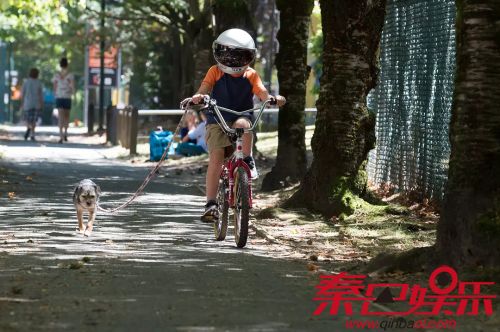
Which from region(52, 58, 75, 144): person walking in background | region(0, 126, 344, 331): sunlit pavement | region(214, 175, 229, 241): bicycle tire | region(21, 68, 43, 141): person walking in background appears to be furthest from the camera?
region(52, 58, 75, 144): person walking in background

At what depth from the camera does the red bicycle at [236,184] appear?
11.8m

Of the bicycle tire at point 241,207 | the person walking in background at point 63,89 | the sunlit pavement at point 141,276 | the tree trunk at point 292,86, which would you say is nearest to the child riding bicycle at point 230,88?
the bicycle tire at point 241,207

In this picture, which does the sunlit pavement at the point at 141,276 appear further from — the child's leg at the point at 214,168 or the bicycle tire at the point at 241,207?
the child's leg at the point at 214,168

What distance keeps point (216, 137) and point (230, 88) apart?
0.46m

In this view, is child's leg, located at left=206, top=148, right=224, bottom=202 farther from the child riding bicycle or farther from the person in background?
the person in background

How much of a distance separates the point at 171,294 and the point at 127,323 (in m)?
1.21

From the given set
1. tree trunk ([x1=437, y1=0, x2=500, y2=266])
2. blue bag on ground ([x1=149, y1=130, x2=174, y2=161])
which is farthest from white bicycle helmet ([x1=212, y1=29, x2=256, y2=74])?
blue bag on ground ([x1=149, y1=130, x2=174, y2=161])

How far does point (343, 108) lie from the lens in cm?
1523

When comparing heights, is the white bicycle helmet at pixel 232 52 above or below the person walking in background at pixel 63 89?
above

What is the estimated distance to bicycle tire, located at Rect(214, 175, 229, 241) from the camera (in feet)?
40.3

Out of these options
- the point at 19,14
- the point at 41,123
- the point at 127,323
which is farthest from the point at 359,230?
the point at 41,123

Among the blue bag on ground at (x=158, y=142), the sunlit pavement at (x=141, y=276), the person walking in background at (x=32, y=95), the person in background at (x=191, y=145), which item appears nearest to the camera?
the sunlit pavement at (x=141, y=276)

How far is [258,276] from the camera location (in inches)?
391

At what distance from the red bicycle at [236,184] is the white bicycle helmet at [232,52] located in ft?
1.41
